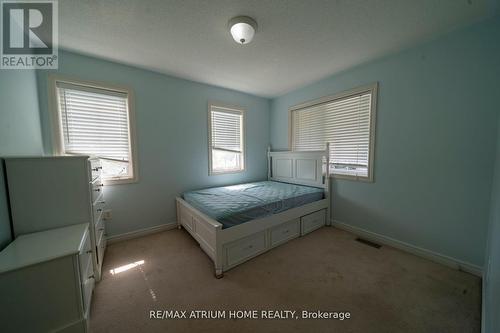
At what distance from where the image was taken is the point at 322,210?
2965mm

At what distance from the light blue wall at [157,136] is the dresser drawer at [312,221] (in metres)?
1.74

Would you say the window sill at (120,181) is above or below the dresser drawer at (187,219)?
above

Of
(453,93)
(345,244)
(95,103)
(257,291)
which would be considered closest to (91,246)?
(257,291)

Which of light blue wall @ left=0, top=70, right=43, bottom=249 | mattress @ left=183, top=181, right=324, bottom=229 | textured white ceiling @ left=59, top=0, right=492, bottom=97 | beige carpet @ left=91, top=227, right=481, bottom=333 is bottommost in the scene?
beige carpet @ left=91, top=227, right=481, bottom=333

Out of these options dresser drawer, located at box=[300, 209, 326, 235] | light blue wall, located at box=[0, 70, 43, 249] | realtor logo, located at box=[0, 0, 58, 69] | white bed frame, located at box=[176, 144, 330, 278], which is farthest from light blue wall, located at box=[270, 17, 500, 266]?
light blue wall, located at box=[0, 70, 43, 249]

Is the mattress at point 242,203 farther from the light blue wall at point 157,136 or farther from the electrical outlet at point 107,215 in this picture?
the electrical outlet at point 107,215

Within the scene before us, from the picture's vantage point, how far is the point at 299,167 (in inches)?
135

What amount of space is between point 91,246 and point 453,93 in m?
4.01

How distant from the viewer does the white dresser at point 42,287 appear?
0.95 m

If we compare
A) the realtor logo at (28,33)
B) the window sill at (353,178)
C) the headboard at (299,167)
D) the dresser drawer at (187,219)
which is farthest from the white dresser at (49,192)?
the window sill at (353,178)

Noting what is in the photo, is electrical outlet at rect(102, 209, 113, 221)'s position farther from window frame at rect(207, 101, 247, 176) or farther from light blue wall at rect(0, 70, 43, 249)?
window frame at rect(207, 101, 247, 176)

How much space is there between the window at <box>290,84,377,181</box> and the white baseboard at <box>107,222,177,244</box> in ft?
9.56

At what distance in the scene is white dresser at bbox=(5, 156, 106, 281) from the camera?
1.33 metres

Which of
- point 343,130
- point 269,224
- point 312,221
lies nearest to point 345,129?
point 343,130
